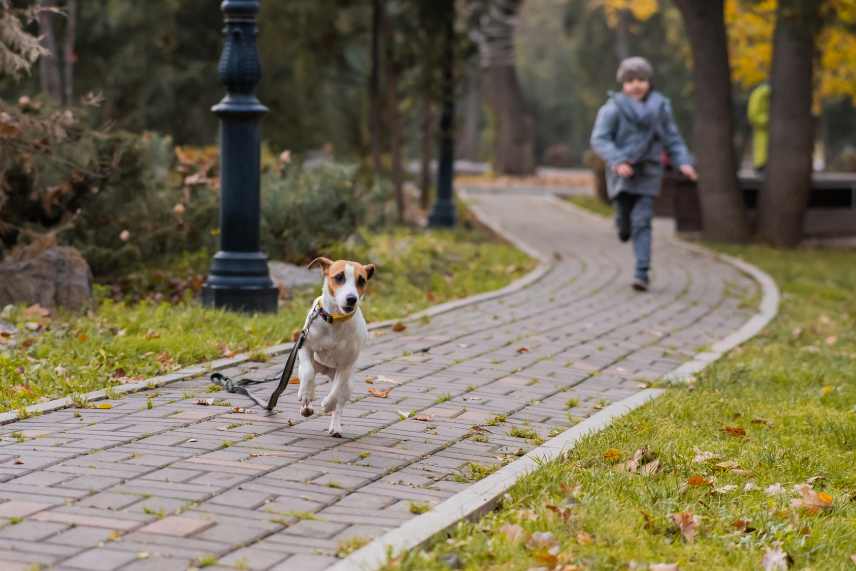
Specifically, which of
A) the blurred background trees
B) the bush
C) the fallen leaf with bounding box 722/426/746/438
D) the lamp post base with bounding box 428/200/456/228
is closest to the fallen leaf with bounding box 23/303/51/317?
the blurred background trees

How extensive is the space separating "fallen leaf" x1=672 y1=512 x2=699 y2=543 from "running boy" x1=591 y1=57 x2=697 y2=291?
26.3 feet

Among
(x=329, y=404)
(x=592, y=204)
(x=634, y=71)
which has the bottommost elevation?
(x=592, y=204)

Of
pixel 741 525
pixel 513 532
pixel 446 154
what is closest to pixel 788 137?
pixel 446 154

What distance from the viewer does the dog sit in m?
5.98

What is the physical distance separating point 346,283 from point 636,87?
7840mm

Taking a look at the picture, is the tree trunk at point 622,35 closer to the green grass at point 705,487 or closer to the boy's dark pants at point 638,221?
the boy's dark pants at point 638,221

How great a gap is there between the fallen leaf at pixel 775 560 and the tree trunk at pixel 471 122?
156 ft

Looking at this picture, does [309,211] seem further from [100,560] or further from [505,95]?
[505,95]

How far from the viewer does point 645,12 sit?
1355 inches

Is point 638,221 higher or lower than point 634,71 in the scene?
lower

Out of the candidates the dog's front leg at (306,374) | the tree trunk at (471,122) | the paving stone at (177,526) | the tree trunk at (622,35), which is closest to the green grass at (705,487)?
the paving stone at (177,526)

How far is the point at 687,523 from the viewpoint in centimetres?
527

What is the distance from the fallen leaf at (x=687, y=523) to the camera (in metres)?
5.17

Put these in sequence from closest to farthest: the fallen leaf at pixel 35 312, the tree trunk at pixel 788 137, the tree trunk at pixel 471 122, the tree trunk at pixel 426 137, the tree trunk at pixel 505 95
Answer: the fallen leaf at pixel 35 312
the tree trunk at pixel 788 137
the tree trunk at pixel 426 137
the tree trunk at pixel 505 95
the tree trunk at pixel 471 122
